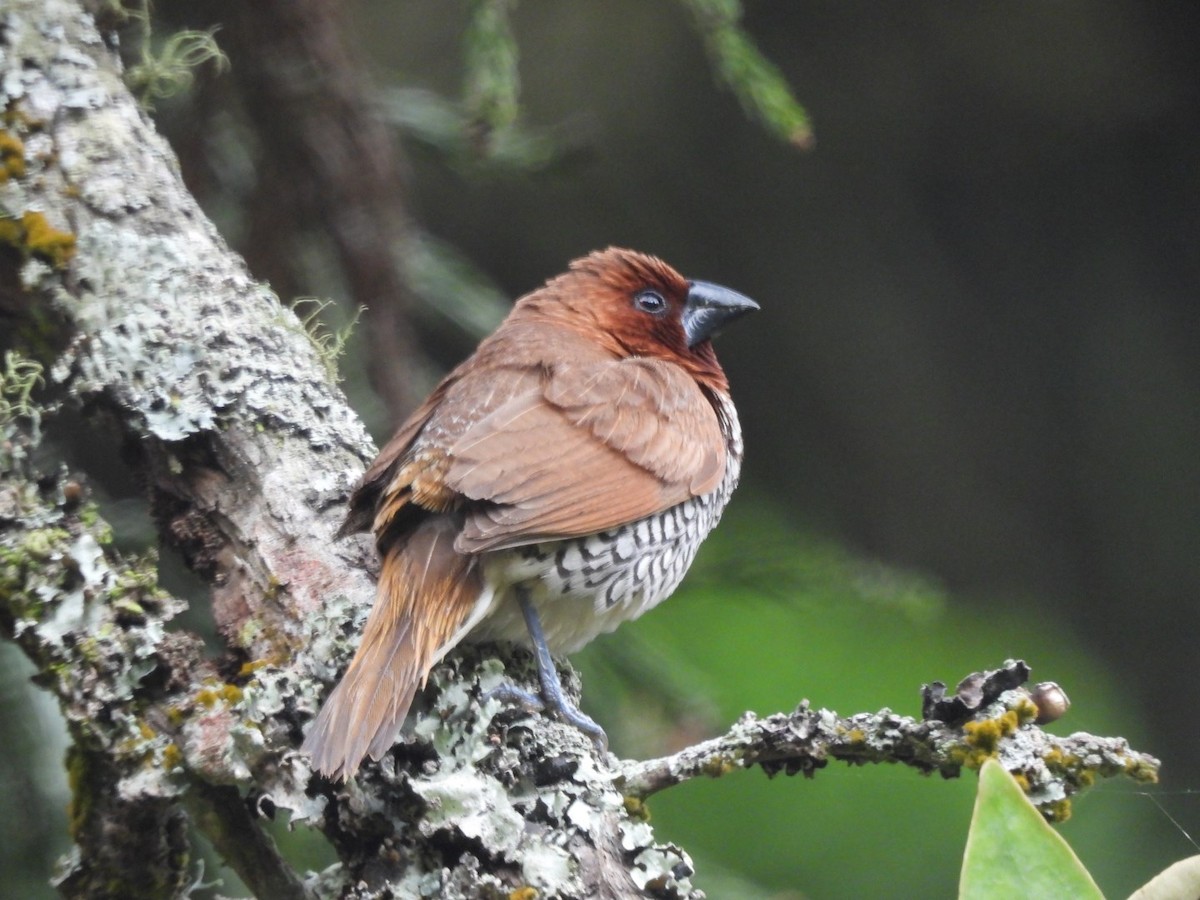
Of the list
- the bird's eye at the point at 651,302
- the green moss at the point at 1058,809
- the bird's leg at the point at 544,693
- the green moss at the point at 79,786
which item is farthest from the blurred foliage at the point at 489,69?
the green moss at the point at 1058,809

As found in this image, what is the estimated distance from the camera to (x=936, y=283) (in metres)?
5.53

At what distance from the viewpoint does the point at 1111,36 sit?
506cm

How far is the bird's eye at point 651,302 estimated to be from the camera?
2.99m

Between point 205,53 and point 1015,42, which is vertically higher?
point 1015,42

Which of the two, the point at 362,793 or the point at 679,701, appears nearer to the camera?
the point at 362,793

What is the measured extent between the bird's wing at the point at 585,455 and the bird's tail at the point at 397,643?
0.25 ft

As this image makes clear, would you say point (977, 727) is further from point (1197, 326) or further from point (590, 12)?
point (590, 12)

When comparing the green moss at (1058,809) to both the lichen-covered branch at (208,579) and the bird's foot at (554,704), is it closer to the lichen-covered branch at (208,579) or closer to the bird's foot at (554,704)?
the lichen-covered branch at (208,579)

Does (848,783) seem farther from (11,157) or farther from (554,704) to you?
(11,157)

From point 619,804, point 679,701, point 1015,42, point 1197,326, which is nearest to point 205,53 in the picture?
point 679,701

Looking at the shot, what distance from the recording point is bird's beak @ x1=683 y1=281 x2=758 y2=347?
2992mm

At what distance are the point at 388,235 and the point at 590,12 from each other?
2.77 m

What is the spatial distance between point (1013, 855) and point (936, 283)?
4551mm

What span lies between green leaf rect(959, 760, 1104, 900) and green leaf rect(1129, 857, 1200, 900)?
73 mm
